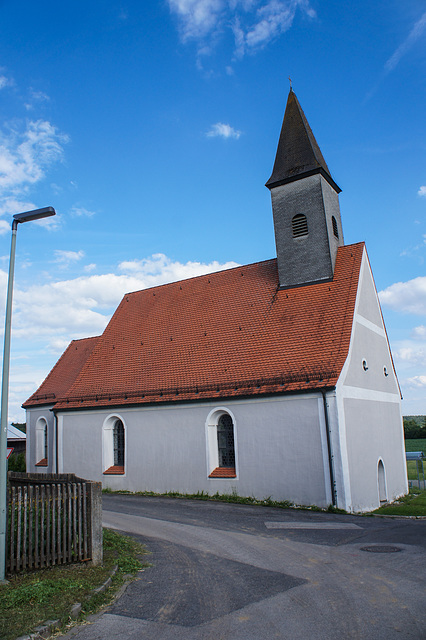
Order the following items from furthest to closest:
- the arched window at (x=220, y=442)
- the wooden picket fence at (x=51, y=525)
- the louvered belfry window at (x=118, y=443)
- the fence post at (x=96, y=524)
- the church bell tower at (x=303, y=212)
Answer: the louvered belfry window at (x=118, y=443)
the church bell tower at (x=303, y=212)
the arched window at (x=220, y=442)
the fence post at (x=96, y=524)
the wooden picket fence at (x=51, y=525)

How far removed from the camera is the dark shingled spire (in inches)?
776

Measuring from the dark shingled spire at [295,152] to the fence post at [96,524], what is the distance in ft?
50.9

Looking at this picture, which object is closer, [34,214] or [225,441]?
[34,214]

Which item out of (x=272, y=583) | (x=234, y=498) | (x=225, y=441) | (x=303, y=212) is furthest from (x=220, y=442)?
(x=272, y=583)

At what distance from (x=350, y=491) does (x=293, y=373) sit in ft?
12.9

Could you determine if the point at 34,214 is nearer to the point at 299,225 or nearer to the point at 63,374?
the point at 299,225

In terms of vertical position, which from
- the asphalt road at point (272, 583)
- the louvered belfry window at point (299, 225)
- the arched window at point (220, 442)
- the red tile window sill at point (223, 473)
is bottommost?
the asphalt road at point (272, 583)

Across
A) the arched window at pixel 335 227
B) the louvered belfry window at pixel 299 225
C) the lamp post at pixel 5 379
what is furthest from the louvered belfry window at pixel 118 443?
the lamp post at pixel 5 379

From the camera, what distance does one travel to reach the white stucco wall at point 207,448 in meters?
14.9

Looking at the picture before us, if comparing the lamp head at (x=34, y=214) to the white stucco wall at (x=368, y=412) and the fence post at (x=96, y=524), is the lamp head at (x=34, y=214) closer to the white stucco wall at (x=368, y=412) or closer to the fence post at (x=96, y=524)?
the fence post at (x=96, y=524)

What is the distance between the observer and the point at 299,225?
19438mm

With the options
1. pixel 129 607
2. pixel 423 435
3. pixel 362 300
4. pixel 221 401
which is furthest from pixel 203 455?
pixel 423 435

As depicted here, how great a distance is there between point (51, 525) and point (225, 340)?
12017mm

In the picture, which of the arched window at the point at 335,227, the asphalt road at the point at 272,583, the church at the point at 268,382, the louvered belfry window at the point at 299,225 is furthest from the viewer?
the arched window at the point at 335,227
